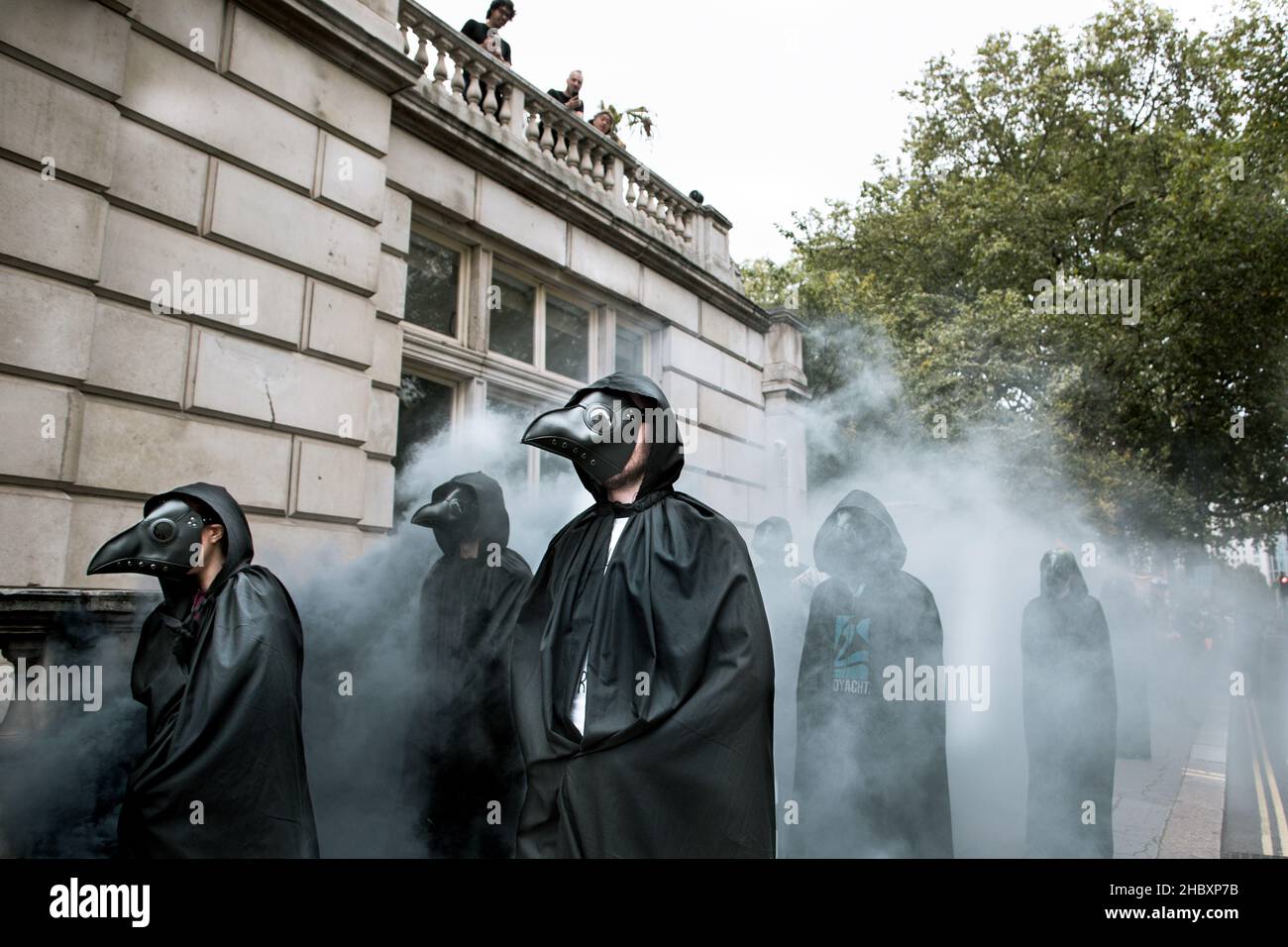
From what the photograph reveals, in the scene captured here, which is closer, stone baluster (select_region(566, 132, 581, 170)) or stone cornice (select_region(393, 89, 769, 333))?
stone cornice (select_region(393, 89, 769, 333))

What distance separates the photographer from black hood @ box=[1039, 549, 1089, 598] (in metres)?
5.79

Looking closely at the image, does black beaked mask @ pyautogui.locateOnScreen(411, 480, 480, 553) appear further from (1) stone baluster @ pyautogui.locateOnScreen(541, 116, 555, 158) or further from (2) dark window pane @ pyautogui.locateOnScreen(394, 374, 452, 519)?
(1) stone baluster @ pyautogui.locateOnScreen(541, 116, 555, 158)

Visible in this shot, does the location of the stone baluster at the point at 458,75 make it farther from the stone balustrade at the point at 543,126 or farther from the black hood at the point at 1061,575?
the black hood at the point at 1061,575

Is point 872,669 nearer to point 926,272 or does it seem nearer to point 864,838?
point 864,838

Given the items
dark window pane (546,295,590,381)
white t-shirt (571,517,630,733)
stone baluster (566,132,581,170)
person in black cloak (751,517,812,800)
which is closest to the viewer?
white t-shirt (571,517,630,733)

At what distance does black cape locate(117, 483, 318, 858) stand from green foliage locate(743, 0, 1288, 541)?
10929 millimetres

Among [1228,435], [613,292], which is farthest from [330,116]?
[1228,435]

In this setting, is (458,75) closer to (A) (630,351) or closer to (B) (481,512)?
(A) (630,351)

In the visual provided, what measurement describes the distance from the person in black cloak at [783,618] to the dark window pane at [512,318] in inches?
106

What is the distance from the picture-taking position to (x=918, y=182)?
1931 cm

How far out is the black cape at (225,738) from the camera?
265 cm

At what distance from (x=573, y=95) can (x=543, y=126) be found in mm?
899

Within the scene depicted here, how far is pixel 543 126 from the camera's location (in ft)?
27.0

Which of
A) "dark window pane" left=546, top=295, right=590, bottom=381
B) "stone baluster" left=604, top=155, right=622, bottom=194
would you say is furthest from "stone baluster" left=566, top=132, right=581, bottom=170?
"dark window pane" left=546, top=295, right=590, bottom=381
